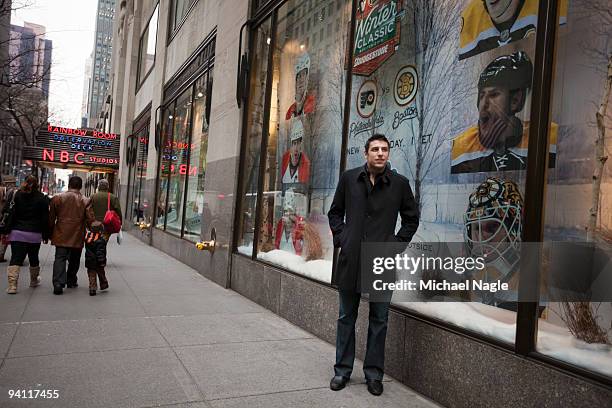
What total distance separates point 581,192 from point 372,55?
2.93 meters

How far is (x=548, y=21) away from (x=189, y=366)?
3.79 m

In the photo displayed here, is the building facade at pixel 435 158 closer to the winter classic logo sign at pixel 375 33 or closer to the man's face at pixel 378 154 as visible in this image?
the winter classic logo sign at pixel 375 33

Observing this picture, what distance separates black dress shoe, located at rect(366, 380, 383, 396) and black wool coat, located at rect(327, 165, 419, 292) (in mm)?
725

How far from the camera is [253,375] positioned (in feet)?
13.5

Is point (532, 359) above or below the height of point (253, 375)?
above

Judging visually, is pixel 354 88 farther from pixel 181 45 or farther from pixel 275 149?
pixel 181 45

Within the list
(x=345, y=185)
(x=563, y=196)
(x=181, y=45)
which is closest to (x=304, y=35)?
(x=345, y=185)

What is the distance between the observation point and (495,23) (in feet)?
12.9

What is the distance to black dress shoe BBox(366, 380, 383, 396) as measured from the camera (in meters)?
3.78

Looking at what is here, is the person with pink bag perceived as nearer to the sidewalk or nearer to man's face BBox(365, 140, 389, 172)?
the sidewalk

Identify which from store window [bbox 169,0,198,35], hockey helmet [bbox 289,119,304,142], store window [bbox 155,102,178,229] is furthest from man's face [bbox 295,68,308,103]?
store window [bbox 155,102,178,229]

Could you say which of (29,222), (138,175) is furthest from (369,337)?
(138,175)

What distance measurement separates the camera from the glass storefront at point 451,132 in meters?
3.22

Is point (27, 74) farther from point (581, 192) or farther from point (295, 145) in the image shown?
point (581, 192)
